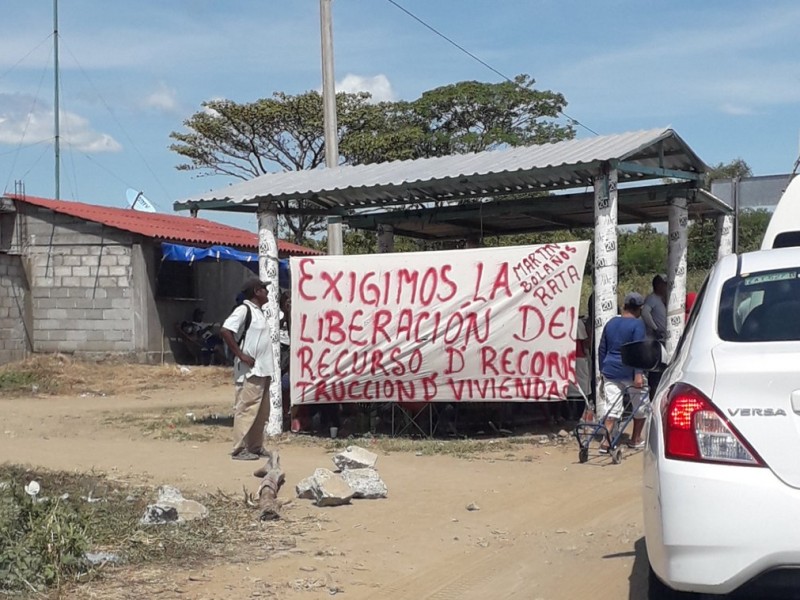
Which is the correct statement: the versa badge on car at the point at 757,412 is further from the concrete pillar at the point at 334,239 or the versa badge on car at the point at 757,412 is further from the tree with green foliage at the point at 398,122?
the tree with green foliage at the point at 398,122

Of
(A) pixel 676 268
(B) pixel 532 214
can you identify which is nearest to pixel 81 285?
(B) pixel 532 214

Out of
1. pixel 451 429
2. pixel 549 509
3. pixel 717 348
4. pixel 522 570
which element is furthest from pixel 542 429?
pixel 717 348

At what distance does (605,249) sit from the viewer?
10.9 metres

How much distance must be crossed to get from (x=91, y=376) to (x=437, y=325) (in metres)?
10.7

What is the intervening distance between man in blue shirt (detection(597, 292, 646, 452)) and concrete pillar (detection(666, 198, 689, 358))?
233 centimetres

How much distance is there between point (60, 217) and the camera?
71.1 feet

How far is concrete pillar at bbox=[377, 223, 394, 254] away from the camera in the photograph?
1473cm

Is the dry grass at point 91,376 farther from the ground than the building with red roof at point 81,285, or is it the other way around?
the building with red roof at point 81,285

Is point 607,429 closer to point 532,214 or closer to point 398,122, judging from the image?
point 532,214

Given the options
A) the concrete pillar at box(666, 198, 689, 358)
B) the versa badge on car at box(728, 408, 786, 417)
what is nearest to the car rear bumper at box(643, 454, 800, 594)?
the versa badge on car at box(728, 408, 786, 417)

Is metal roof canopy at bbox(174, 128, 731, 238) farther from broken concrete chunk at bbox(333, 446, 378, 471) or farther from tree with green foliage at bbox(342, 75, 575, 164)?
tree with green foliage at bbox(342, 75, 575, 164)

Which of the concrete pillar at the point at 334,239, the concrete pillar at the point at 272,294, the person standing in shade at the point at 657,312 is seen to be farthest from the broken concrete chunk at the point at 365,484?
the concrete pillar at the point at 334,239

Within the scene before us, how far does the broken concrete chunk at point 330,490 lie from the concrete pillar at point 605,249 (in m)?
3.87

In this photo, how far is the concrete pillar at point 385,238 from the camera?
48.3ft
